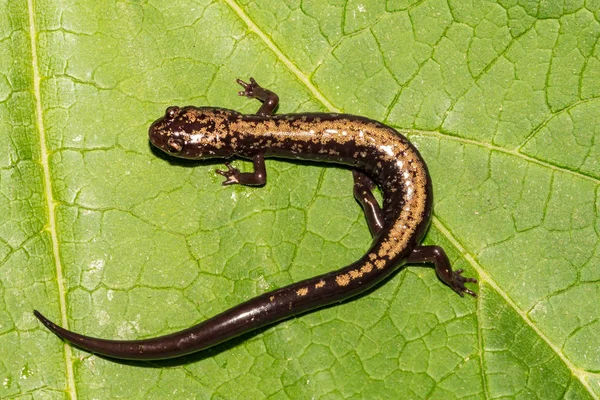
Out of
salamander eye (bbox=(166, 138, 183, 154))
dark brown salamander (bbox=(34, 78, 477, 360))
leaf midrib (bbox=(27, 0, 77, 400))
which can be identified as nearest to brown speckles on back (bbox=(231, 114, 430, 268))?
dark brown salamander (bbox=(34, 78, 477, 360))

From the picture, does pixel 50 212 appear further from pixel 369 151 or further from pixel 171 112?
pixel 369 151

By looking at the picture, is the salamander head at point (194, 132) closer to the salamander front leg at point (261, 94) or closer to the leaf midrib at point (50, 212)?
the salamander front leg at point (261, 94)

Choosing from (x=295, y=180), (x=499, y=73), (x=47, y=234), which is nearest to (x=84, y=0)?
(x=47, y=234)

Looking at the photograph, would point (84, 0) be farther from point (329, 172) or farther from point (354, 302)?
point (354, 302)

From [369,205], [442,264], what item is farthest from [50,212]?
[442,264]

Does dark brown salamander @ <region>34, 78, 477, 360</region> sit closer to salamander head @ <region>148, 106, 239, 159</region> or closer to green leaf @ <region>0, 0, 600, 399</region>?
salamander head @ <region>148, 106, 239, 159</region>
